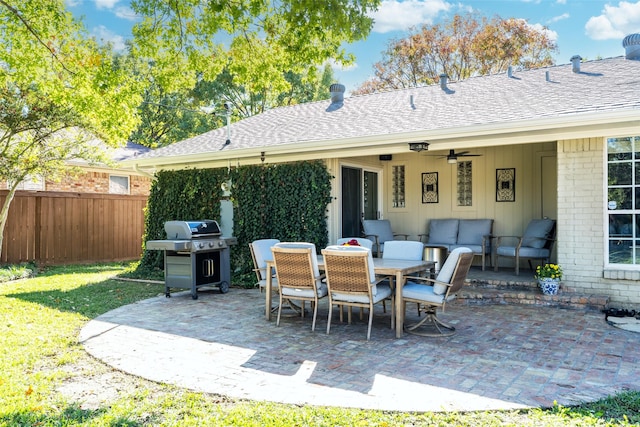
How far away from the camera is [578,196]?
21.8 ft

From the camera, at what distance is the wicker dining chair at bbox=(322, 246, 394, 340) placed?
5004 mm

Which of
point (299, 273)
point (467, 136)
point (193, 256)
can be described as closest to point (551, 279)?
point (467, 136)

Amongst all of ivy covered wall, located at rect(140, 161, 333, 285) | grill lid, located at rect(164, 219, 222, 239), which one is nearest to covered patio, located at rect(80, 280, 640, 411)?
grill lid, located at rect(164, 219, 222, 239)

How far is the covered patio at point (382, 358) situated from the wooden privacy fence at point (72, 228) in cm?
663

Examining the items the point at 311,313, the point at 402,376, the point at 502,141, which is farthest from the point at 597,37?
the point at 402,376

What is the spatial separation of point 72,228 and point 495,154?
10442 millimetres

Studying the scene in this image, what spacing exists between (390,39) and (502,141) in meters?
14.3

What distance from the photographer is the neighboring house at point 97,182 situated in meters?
13.0

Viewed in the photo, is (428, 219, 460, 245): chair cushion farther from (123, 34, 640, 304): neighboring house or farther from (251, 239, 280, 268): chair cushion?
(251, 239, 280, 268): chair cushion

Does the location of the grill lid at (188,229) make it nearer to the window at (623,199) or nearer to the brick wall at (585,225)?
the brick wall at (585,225)

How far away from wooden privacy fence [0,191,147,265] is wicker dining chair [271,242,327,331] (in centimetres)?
870

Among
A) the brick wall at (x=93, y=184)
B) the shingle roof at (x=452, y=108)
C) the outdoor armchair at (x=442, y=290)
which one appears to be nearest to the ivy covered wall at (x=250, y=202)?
the shingle roof at (x=452, y=108)

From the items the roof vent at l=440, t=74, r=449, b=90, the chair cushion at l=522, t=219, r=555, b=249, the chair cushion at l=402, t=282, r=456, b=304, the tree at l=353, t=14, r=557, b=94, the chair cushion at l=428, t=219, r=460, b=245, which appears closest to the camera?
the chair cushion at l=402, t=282, r=456, b=304

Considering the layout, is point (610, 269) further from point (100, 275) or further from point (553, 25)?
point (553, 25)
